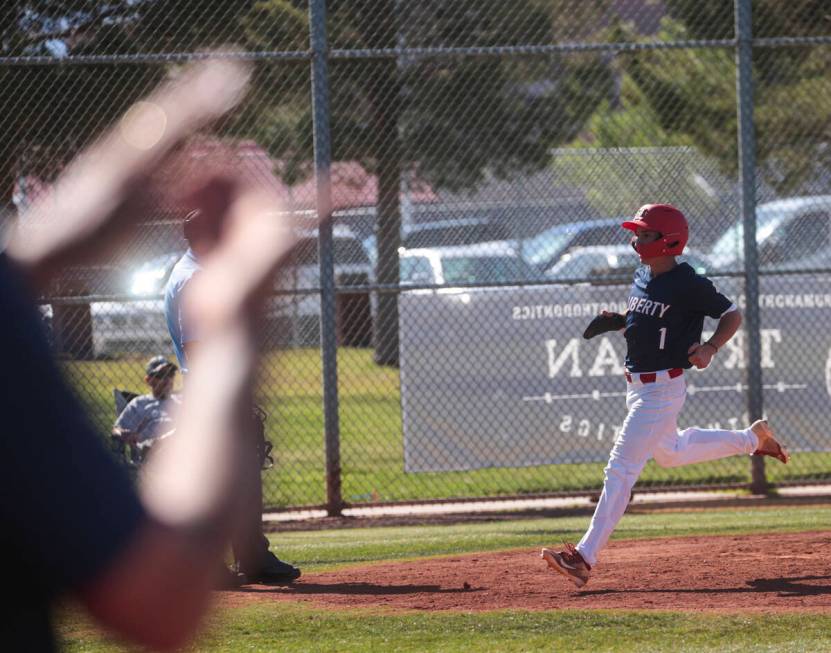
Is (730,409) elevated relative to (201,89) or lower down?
lower down

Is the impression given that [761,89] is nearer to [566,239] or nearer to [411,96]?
[411,96]

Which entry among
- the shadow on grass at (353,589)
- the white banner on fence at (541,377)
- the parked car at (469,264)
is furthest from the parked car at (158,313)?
the shadow on grass at (353,589)

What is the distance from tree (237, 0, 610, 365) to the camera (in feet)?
33.4

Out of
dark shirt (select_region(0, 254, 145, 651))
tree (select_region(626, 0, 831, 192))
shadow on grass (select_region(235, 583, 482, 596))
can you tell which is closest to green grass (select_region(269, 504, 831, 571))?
shadow on grass (select_region(235, 583, 482, 596))

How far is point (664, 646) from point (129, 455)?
5.21 m

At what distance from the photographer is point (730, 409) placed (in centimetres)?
1009

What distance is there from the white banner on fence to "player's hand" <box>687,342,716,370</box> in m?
3.76

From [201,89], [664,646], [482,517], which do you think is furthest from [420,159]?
[201,89]

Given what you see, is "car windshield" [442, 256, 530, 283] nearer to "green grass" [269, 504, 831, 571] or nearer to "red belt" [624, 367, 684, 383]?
"green grass" [269, 504, 831, 571]

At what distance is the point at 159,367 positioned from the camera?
895cm

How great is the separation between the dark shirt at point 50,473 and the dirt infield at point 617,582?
4382mm

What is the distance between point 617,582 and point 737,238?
455cm

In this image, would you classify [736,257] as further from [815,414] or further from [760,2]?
[760,2]

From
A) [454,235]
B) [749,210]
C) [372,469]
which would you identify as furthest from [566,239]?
[372,469]
